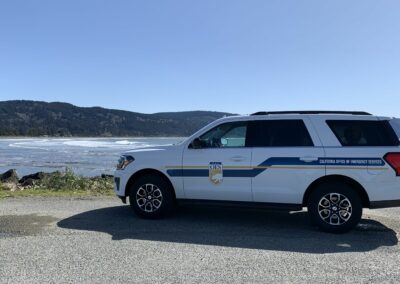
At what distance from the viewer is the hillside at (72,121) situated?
140688 mm

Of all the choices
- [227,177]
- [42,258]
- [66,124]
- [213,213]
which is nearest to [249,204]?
[227,177]

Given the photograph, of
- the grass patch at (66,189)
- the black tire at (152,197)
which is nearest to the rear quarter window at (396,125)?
the black tire at (152,197)

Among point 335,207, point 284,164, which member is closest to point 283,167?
point 284,164

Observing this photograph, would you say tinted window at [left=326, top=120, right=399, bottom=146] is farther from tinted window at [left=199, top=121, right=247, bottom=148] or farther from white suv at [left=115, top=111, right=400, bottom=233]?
tinted window at [left=199, top=121, right=247, bottom=148]

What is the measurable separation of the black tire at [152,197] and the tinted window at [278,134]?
1712 millimetres

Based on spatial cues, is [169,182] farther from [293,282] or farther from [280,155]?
[293,282]

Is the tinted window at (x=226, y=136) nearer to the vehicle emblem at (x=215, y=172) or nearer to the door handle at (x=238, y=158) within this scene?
the door handle at (x=238, y=158)

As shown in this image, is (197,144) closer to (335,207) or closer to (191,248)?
(191,248)

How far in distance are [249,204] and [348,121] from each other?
2.12 m

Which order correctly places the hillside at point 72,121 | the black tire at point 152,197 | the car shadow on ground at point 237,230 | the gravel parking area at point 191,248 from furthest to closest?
the hillside at point 72,121, the black tire at point 152,197, the car shadow on ground at point 237,230, the gravel parking area at point 191,248

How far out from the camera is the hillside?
141 m

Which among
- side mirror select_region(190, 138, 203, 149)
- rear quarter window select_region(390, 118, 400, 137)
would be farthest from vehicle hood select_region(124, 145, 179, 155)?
rear quarter window select_region(390, 118, 400, 137)

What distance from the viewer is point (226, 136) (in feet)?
26.3

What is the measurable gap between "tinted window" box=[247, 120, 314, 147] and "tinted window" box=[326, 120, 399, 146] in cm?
48
